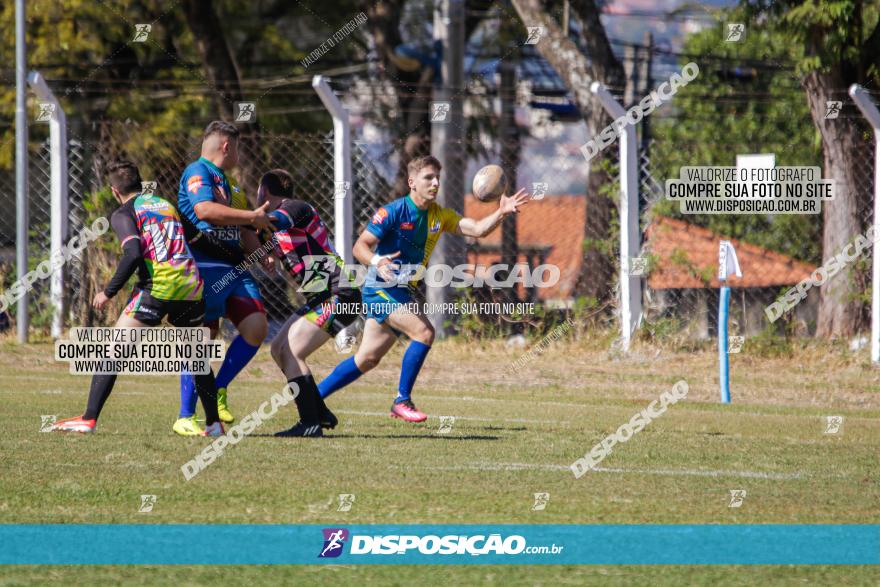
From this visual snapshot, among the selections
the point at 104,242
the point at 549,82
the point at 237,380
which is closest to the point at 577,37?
the point at 549,82

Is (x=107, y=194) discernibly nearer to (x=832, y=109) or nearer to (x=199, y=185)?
(x=199, y=185)

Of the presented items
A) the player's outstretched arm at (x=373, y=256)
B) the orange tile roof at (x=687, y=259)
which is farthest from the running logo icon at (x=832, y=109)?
the player's outstretched arm at (x=373, y=256)

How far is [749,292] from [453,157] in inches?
185

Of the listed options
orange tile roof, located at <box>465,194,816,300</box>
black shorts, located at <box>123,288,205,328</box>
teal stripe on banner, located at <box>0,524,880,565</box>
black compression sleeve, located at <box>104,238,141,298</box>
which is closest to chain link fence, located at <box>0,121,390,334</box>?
orange tile roof, located at <box>465,194,816,300</box>

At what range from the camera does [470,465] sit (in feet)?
25.2

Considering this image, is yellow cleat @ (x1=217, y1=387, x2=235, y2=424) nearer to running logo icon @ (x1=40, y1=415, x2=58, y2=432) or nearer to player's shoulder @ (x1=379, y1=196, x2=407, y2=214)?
running logo icon @ (x1=40, y1=415, x2=58, y2=432)

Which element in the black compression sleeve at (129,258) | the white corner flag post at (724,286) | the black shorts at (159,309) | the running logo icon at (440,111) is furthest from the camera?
the running logo icon at (440,111)

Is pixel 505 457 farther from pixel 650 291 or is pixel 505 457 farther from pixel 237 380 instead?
pixel 650 291

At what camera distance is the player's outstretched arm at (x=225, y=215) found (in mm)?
8523

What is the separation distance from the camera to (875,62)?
16.6 metres

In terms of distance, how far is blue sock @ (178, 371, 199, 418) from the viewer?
28.9ft

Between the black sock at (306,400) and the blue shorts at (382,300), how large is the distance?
1.03 metres

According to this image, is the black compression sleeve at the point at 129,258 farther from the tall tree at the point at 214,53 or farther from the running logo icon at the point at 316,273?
the tall tree at the point at 214,53

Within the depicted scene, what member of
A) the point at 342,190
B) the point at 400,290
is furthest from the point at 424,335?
the point at 342,190
